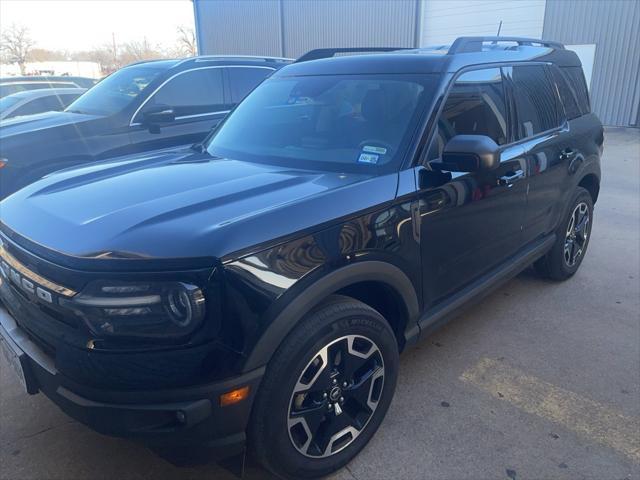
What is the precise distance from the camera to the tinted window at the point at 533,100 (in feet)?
11.6

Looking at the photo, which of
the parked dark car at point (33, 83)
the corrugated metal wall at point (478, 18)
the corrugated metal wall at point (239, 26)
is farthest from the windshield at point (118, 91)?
the corrugated metal wall at point (239, 26)

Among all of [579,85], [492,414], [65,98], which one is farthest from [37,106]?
[492,414]

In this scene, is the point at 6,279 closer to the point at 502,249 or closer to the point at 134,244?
the point at 134,244

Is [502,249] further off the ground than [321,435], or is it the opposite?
[502,249]

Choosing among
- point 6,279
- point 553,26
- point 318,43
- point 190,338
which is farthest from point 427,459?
point 318,43

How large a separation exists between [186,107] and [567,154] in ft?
13.4

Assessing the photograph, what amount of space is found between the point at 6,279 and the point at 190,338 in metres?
1.12

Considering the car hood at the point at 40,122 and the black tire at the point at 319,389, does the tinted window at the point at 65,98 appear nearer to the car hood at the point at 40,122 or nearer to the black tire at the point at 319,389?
the car hood at the point at 40,122

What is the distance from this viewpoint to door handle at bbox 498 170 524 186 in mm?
3203

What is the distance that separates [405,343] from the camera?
2.73 m

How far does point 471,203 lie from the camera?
295cm

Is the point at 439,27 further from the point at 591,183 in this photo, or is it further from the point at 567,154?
the point at 567,154

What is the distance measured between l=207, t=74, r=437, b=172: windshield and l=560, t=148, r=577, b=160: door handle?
1.66 metres

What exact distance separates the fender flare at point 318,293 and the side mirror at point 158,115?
3.81 m
